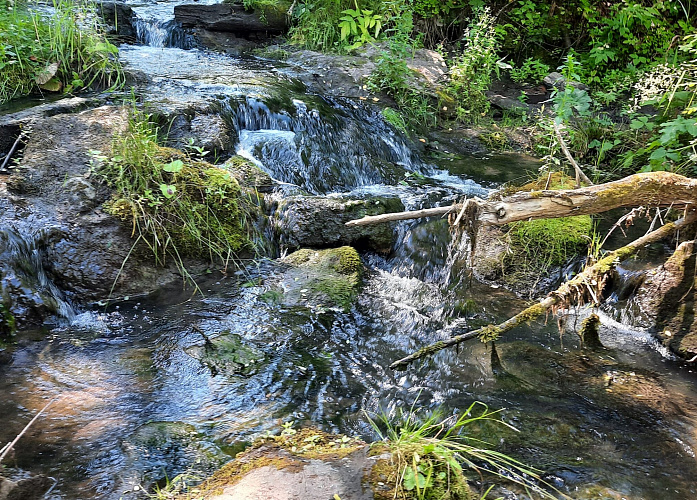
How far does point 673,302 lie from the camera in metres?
3.77

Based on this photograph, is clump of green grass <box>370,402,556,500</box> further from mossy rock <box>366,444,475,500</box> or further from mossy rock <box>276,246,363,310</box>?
mossy rock <box>276,246,363,310</box>

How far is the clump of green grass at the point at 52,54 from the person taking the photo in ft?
18.0

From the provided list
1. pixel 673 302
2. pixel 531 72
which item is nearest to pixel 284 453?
pixel 673 302

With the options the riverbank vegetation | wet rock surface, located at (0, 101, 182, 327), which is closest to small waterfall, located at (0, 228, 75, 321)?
wet rock surface, located at (0, 101, 182, 327)

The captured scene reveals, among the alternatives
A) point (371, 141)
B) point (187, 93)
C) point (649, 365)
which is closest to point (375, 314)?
point (649, 365)

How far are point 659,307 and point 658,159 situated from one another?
1.54 metres

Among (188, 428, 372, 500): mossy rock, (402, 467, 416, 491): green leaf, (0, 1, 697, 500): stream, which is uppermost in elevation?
(402, 467, 416, 491): green leaf

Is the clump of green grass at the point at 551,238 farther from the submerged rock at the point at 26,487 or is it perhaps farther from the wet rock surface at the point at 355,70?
the wet rock surface at the point at 355,70

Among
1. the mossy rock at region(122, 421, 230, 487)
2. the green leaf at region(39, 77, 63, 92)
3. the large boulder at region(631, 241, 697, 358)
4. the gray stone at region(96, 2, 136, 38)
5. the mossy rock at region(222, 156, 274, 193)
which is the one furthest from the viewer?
the gray stone at region(96, 2, 136, 38)

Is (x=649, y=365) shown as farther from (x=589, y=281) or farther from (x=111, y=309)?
(x=111, y=309)

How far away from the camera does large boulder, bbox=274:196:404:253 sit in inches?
189

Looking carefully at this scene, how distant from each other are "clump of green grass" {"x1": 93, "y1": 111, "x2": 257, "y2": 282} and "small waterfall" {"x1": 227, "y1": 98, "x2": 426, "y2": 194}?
4.44 ft

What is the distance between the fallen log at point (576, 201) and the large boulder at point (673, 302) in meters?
0.69

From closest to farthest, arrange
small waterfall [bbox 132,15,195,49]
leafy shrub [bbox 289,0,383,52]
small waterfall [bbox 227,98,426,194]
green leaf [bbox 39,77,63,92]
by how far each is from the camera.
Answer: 1. green leaf [bbox 39,77,63,92]
2. small waterfall [bbox 227,98,426,194]
3. small waterfall [bbox 132,15,195,49]
4. leafy shrub [bbox 289,0,383,52]
